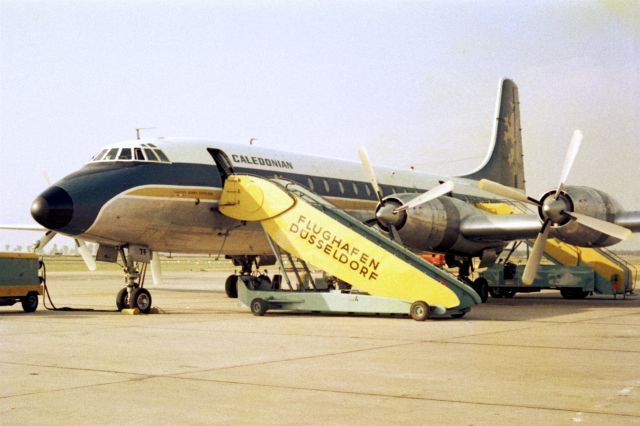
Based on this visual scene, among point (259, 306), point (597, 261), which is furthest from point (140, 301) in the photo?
point (597, 261)

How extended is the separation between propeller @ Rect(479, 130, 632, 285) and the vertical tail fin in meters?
12.6

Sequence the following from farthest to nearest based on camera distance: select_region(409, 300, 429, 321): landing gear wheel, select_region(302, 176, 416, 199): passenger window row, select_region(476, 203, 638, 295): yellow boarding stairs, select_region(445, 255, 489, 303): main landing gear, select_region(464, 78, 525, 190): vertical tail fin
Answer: select_region(464, 78, 525, 190): vertical tail fin → select_region(476, 203, 638, 295): yellow boarding stairs → select_region(445, 255, 489, 303): main landing gear → select_region(302, 176, 416, 199): passenger window row → select_region(409, 300, 429, 321): landing gear wheel

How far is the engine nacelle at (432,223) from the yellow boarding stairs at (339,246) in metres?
2.28

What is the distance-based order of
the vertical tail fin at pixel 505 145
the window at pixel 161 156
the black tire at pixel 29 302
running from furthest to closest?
the vertical tail fin at pixel 505 145 → the black tire at pixel 29 302 → the window at pixel 161 156

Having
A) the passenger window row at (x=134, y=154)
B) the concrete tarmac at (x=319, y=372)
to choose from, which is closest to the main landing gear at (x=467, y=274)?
the concrete tarmac at (x=319, y=372)

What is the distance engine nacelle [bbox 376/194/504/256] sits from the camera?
21.1m

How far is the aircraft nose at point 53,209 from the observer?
57.8ft

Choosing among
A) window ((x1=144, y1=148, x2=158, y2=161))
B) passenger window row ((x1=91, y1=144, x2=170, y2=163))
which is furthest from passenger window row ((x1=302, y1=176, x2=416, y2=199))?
window ((x1=144, y1=148, x2=158, y2=161))

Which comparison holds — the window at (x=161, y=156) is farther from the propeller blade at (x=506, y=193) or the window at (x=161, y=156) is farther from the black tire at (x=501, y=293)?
the black tire at (x=501, y=293)

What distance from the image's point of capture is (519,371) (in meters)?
9.60

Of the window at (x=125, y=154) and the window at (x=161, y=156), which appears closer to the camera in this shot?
the window at (x=125, y=154)

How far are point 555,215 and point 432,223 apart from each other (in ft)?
11.2

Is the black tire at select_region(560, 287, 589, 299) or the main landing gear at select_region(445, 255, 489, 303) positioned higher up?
the main landing gear at select_region(445, 255, 489, 303)

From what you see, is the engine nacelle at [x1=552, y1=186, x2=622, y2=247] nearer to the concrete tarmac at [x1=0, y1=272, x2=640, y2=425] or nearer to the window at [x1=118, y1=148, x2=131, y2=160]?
the concrete tarmac at [x1=0, y1=272, x2=640, y2=425]
